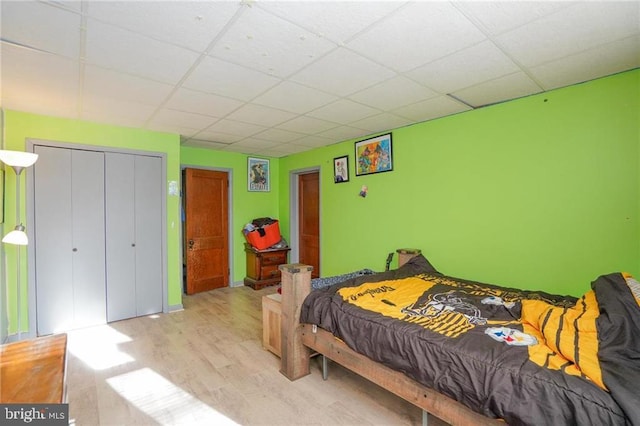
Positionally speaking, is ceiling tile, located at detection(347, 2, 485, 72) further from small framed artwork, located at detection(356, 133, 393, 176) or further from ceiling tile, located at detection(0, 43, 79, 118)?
ceiling tile, located at detection(0, 43, 79, 118)

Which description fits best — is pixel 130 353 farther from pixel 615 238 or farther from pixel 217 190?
pixel 615 238

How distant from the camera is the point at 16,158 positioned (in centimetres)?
234

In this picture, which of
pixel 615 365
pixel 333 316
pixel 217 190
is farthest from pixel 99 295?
pixel 615 365

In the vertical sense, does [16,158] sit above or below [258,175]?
below

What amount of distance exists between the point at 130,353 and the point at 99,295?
1.16 metres

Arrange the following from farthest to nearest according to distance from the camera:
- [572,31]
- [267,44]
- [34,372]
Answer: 1. [267,44]
2. [572,31]
3. [34,372]

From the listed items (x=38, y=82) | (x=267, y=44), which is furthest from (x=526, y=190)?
(x=38, y=82)

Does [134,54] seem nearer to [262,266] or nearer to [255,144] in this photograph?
[255,144]

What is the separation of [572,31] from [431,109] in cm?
138

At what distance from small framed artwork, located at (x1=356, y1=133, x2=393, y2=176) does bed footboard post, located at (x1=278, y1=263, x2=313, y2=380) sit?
2049 mm

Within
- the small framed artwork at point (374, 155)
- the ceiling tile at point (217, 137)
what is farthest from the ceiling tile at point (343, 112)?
the ceiling tile at point (217, 137)

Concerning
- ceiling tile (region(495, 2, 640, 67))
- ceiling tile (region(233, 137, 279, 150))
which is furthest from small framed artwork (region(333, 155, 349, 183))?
ceiling tile (region(495, 2, 640, 67))

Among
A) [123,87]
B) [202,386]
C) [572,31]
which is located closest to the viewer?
[572,31]

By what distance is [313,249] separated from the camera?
543cm
